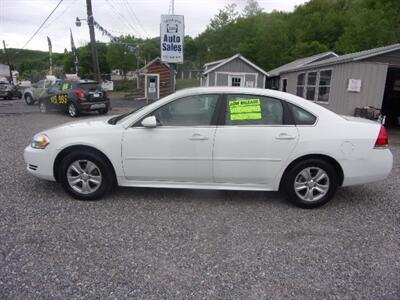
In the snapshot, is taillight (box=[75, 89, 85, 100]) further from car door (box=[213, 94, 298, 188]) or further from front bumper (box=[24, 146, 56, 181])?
car door (box=[213, 94, 298, 188])

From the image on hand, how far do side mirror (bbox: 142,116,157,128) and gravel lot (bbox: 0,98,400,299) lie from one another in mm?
A: 1031

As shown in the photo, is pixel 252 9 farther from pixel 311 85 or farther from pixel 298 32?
pixel 311 85

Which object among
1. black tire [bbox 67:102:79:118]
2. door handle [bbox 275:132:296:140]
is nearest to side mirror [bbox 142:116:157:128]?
door handle [bbox 275:132:296:140]

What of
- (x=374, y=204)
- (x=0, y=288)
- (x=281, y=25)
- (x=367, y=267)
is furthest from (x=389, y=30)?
(x=0, y=288)

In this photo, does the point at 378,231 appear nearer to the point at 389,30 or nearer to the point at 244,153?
the point at 244,153

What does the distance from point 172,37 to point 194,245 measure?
5470 mm

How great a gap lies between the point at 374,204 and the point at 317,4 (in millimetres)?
45334

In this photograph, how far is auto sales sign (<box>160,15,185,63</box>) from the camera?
22.1 feet

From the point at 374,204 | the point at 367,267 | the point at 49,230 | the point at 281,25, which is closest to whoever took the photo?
the point at 367,267

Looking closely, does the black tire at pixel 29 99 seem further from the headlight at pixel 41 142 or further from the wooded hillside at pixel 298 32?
the wooded hillside at pixel 298 32

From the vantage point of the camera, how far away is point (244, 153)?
358 cm

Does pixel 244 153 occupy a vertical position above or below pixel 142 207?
above

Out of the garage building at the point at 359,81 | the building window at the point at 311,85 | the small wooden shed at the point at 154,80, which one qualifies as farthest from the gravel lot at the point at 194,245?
the small wooden shed at the point at 154,80

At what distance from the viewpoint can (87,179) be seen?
3.76 metres
